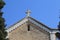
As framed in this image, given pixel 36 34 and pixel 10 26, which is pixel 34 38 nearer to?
pixel 36 34

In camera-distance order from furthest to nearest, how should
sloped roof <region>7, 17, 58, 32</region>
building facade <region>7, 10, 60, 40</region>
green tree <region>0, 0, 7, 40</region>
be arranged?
sloped roof <region>7, 17, 58, 32</region> → building facade <region>7, 10, 60, 40</region> → green tree <region>0, 0, 7, 40</region>

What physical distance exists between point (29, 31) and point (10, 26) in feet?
7.28

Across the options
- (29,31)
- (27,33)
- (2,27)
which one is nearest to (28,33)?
(27,33)

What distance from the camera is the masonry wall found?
1213 inches

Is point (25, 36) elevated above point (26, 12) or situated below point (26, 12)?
below

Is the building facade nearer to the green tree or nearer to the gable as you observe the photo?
the gable

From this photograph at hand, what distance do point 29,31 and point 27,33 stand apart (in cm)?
32

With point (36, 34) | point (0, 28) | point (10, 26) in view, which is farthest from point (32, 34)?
point (0, 28)

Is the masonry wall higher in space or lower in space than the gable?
lower

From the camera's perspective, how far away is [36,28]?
31.1m

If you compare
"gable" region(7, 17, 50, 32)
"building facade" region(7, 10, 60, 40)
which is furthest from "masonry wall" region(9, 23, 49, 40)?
"gable" region(7, 17, 50, 32)

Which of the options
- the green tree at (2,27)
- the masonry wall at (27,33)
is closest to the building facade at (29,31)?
the masonry wall at (27,33)

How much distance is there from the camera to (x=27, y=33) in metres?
30.9

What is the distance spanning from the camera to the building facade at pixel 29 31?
101 ft
